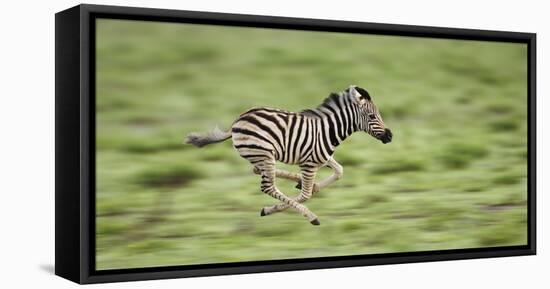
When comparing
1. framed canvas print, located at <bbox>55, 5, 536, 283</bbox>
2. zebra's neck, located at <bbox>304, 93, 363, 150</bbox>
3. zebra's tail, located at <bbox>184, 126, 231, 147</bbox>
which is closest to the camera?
framed canvas print, located at <bbox>55, 5, 536, 283</bbox>

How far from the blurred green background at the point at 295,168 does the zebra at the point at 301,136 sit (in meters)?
0.06

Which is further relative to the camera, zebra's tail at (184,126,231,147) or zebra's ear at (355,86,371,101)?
zebra's ear at (355,86,371,101)

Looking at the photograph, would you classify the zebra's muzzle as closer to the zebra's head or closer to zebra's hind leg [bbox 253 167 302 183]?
the zebra's head

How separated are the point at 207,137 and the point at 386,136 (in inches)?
57.7

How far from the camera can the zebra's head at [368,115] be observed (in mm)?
7473

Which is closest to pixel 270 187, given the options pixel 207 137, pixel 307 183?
pixel 307 183

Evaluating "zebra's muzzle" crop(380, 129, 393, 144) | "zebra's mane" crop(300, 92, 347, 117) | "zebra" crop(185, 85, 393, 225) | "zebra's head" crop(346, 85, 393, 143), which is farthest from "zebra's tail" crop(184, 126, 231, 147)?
"zebra's muzzle" crop(380, 129, 393, 144)

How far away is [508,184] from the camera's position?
8.16 meters

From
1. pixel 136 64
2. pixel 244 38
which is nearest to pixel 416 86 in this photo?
pixel 244 38

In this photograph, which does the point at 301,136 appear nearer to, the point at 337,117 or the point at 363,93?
the point at 337,117

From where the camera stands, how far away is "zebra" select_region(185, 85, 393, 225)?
7.08m

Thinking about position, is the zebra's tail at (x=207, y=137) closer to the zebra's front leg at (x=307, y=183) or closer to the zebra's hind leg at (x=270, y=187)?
the zebra's hind leg at (x=270, y=187)

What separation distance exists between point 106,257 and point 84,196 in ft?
1.49

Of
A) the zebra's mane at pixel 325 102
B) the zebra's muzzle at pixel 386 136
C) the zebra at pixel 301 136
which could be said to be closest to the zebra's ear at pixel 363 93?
the zebra at pixel 301 136
